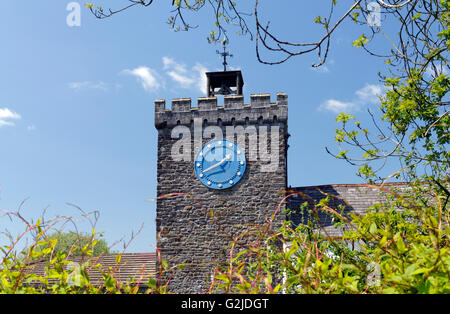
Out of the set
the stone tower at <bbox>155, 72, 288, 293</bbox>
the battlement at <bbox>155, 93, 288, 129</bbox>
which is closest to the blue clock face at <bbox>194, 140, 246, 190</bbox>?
the stone tower at <bbox>155, 72, 288, 293</bbox>

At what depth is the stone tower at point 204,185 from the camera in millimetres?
19406

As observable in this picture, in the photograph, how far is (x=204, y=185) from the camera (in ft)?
65.7

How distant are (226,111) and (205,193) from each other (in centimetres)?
378

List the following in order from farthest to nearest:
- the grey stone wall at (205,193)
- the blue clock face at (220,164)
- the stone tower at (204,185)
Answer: the blue clock face at (220,164) < the stone tower at (204,185) < the grey stone wall at (205,193)

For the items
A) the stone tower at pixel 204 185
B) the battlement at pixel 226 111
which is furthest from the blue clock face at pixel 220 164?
the battlement at pixel 226 111

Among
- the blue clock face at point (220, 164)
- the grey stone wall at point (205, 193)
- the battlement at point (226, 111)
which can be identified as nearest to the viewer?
the grey stone wall at point (205, 193)

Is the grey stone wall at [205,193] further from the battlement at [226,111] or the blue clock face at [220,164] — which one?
the blue clock face at [220,164]

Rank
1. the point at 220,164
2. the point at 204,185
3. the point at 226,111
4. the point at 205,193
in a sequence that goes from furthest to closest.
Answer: the point at 226,111, the point at 220,164, the point at 204,185, the point at 205,193

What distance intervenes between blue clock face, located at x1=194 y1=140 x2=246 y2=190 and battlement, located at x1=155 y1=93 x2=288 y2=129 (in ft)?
3.95

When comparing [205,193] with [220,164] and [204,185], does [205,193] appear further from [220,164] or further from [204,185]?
[220,164]

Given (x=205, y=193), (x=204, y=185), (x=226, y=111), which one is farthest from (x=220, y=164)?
(x=226, y=111)

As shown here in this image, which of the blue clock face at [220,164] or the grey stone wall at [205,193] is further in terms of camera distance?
the blue clock face at [220,164]

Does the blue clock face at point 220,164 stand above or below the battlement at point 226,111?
below

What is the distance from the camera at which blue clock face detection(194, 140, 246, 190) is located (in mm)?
19906
